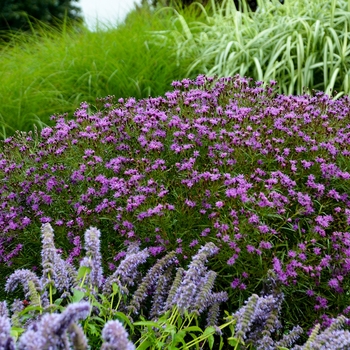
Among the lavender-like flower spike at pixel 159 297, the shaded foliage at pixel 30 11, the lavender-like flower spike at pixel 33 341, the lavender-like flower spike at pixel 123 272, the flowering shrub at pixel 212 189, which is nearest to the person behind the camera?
the lavender-like flower spike at pixel 33 341

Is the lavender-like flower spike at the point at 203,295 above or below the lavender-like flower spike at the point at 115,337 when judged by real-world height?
below

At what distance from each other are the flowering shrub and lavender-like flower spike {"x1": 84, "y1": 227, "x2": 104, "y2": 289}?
46cm

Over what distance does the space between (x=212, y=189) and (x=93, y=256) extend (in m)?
0.80

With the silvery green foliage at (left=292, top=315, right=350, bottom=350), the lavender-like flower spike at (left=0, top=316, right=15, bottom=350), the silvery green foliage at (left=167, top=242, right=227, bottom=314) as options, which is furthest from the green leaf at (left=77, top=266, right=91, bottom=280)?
the silvery green foliage at (left=292, top=315, right=350, bottom=350)

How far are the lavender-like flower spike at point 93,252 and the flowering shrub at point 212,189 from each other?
1.51 feet

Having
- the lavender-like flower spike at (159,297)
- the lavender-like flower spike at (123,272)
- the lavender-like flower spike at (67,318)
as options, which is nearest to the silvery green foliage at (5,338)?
the lavender-like flower spike at (67,318)

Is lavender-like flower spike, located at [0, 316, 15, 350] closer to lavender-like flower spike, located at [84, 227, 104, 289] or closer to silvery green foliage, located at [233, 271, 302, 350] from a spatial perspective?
lavender-like flower spike, located at [84, 227, 104, 289]

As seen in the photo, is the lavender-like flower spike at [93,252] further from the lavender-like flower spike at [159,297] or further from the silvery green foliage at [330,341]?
the silvery green foliage at [330,341]

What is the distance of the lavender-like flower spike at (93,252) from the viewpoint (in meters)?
1.91

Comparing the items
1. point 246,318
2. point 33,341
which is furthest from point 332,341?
point 33,341

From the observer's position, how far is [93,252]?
1930 millimetres

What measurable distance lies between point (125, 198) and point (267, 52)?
3.61 m

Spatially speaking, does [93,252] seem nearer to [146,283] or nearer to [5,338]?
[146,283]

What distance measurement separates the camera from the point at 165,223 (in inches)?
97.4
